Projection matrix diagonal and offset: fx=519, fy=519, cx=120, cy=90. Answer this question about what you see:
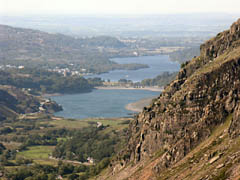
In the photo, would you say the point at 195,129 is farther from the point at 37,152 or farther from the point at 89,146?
the point at 37,152

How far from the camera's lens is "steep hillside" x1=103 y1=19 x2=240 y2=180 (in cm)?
5028

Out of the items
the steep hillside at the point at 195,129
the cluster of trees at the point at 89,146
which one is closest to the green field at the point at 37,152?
the cluster of trees at the point at 89,146

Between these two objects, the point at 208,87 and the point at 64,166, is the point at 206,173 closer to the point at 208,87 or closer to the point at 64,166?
the point at 208,87

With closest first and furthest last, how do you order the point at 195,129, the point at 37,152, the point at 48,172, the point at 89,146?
the point at 195,129 → the point at 48,172 → the point at 89,146 → the point at 37,152

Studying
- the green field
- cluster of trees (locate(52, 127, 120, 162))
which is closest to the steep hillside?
cluster of trees (locate(52, 127, 120, 162))

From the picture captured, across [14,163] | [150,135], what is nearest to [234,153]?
[150,135]

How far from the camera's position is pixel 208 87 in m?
65.2

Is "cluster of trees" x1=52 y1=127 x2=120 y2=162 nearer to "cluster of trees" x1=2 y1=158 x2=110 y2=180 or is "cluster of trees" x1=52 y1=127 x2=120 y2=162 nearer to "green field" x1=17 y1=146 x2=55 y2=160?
"green field" x1=17 y1=146 x2=55 y2=160

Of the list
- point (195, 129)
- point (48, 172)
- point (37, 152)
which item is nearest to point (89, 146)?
point (37, 152)

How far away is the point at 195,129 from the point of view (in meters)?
61.2

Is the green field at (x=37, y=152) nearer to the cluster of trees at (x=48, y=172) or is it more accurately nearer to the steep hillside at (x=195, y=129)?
the cluster of trees at (x=48, y=172)

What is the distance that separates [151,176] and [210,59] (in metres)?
28.2

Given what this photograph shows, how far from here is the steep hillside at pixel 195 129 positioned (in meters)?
50.3

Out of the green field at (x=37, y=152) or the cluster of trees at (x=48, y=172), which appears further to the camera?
the green field at (x=37, y=152)
